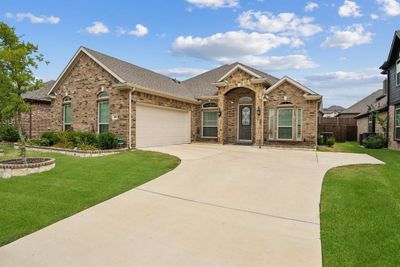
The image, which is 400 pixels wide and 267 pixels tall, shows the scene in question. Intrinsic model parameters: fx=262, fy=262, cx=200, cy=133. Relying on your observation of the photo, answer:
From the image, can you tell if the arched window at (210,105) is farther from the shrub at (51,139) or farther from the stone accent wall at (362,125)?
the stone accent wall at (362,125)

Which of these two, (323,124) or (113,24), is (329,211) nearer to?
(113,24)

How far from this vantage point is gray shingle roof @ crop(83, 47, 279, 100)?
14.0 m

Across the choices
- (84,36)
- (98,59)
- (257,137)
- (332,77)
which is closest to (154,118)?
(98,59)

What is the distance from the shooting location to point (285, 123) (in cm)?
1534

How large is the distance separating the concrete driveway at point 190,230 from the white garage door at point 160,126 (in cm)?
748

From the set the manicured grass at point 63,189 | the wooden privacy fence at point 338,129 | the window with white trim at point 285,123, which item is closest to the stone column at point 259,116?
the window with white trim at point 285,123

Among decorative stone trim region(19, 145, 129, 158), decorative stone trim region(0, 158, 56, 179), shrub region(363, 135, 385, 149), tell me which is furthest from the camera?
shrub region(363, 135, 385, 149)

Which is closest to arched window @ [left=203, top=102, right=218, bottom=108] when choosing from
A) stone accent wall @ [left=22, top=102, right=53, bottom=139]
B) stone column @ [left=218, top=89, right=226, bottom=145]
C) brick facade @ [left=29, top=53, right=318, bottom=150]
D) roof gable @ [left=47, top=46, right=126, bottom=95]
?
brick facade @ [left=29, top=53, right=318, bottom=150]

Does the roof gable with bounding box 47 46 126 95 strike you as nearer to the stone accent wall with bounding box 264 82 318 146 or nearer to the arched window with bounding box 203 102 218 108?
the arched window with bounding box 203 102 218 108

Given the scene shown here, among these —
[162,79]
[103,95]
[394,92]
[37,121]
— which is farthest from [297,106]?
[37,121]

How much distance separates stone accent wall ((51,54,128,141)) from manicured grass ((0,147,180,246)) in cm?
398

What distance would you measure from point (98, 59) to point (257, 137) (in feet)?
32.6

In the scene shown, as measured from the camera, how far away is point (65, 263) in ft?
9.99

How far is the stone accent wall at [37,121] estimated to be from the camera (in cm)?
1762
